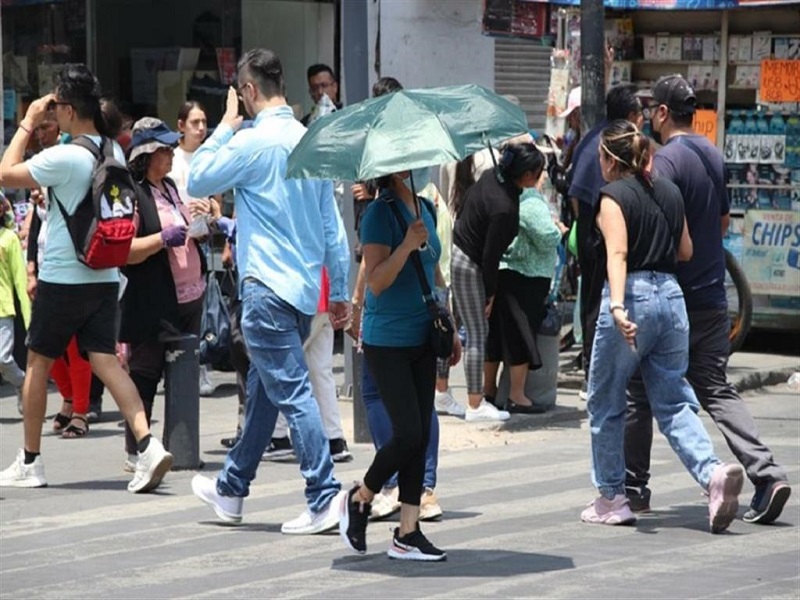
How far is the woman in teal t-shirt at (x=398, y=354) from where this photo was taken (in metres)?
8.02

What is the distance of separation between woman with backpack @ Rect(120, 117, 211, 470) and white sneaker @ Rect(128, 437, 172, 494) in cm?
53

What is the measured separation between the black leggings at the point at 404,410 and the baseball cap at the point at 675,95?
2024 mm

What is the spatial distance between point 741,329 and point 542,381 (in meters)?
2.35

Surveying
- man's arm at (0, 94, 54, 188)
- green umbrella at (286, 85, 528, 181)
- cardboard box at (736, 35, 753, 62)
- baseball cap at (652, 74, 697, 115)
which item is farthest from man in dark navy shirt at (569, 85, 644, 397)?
cardboard box at (736, 35, 753, 62)

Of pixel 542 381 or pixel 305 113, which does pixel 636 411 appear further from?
pixel 305 113

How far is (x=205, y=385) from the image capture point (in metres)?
13.8

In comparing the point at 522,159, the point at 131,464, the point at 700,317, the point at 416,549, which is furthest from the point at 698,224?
the point at 131,464

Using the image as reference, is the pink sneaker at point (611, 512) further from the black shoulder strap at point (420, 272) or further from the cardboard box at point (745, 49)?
the cardboard box at point (745, 49)

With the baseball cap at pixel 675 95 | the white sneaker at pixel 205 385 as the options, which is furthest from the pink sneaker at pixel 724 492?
the white sneaker at pixel 205 385

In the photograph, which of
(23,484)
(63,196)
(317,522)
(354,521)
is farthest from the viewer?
(23,484)

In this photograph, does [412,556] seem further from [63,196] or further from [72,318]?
[63,196]

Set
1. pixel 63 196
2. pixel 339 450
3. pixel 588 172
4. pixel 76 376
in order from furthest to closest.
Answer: pixel 76 376, pixel 588 172, pixel 339 450, pixel 63 196

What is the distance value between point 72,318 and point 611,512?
2.94m

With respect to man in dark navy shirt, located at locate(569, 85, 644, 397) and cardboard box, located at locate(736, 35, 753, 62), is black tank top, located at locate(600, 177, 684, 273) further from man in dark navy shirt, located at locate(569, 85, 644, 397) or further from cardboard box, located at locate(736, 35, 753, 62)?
cardboard box, located at locate(736, 35, 753, 62)
